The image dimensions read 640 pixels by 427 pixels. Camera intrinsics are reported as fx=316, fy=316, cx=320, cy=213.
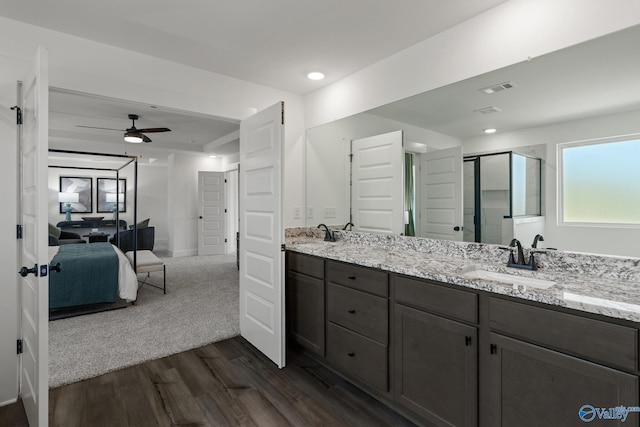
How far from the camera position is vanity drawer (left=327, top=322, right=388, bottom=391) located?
192 centimetres

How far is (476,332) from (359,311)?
0.76m

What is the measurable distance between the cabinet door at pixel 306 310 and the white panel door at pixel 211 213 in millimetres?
5549

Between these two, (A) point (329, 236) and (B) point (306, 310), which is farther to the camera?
(A) point (329, 236)

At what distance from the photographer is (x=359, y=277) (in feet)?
6.77

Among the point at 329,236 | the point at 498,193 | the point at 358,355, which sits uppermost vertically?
the point at 498,193

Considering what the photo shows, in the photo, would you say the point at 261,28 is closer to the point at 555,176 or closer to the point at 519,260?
the point at 555,176

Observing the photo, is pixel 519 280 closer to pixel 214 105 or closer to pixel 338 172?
pixel 338 172

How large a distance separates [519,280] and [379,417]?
3.68ft

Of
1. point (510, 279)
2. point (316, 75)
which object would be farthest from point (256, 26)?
point (510, 279)

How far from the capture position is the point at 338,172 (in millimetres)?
3191

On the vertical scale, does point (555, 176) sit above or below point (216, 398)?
above

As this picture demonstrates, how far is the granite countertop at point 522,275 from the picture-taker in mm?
1172

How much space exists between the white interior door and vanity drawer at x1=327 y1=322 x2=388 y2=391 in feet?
5.19

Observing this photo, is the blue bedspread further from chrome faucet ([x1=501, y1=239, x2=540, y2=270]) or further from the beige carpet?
chrome faucet ([x1=501, y1=239, x2=540, y2=270])
